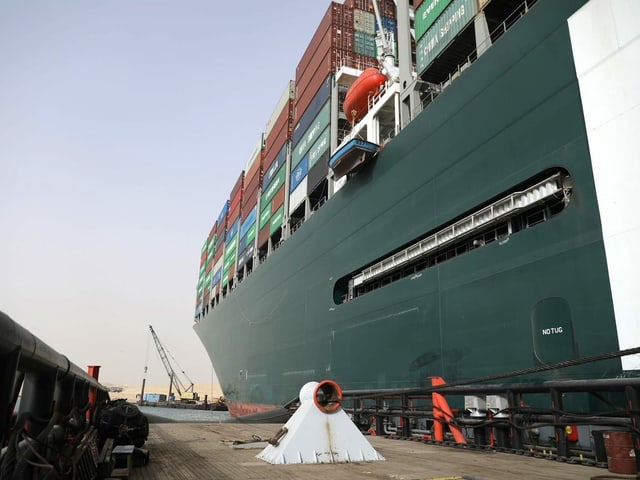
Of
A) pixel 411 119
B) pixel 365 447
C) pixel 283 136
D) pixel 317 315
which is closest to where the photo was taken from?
pixel 365 447

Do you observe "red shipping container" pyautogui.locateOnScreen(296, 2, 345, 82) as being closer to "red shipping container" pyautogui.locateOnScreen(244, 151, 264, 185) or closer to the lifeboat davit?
the lifeboat davit

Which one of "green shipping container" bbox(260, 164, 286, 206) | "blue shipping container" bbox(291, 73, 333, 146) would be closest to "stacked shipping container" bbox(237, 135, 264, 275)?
"green shipping container" bbox(260, 164, 286, 206)

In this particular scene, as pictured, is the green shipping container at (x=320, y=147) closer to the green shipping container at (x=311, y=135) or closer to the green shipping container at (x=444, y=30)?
the green shipping container at (x=311, y=135)

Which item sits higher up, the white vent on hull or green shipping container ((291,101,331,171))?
green shipping container ((291,101,331,171))

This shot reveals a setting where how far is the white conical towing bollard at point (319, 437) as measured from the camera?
600 centimetres

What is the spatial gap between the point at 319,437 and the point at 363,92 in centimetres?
1780

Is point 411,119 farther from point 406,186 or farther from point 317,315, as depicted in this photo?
point 317,315

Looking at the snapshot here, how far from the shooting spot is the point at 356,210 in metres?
19.4

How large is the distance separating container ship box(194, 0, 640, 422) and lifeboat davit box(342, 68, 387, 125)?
8 cm

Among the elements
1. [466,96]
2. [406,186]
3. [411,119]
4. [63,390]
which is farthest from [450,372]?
[63,390]

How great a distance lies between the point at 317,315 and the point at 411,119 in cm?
1070

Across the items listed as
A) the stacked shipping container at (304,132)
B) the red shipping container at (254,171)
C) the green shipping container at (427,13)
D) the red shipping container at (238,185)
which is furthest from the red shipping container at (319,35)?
the red shipping container at (238,185)

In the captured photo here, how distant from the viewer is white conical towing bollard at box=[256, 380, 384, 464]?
236 inches

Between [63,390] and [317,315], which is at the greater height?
[317,315]
